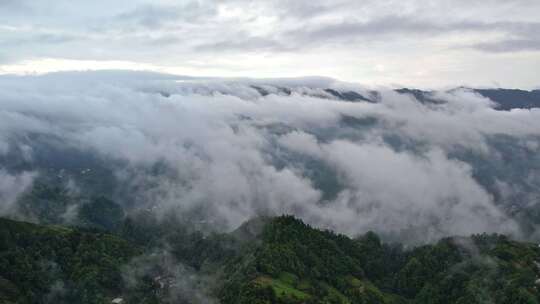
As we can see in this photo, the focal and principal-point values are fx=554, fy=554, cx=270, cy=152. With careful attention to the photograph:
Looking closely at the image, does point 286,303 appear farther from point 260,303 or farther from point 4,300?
point 4,300

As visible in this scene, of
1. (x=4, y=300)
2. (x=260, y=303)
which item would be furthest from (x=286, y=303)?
(x=4, y=300)
